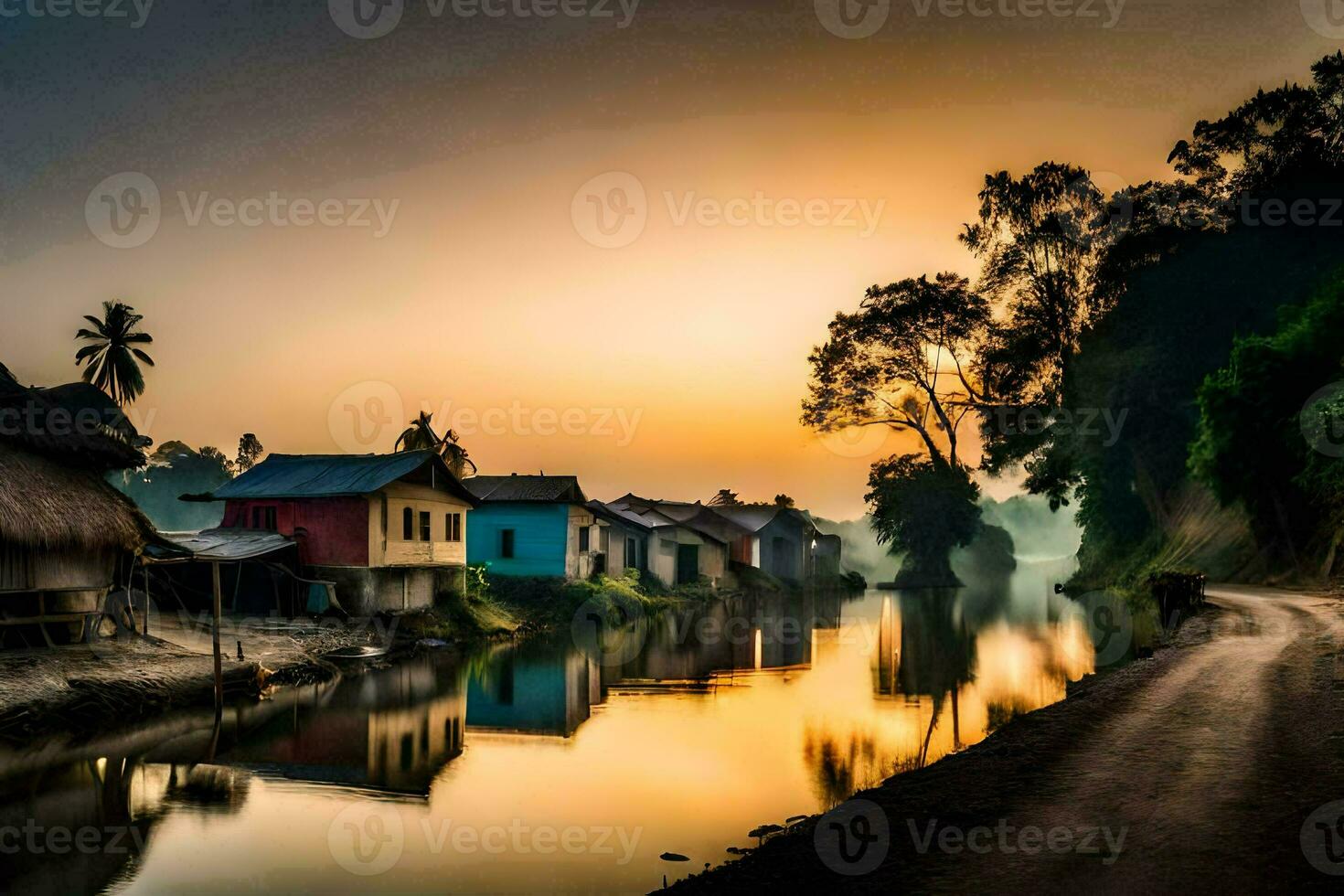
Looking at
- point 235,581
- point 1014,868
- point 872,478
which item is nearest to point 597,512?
point 235,581

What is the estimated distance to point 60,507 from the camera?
23.0 meters

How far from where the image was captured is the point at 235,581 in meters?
34.6

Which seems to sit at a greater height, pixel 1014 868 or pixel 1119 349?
pixel 1119 349

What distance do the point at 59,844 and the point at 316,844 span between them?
319 centimetres

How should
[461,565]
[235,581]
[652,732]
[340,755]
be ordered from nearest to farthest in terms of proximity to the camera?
[340,755], [652,732], [235,581], [461,565]

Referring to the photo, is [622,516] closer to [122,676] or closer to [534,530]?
[534,530]

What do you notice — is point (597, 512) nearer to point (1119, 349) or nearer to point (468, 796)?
point (1119, 349)
